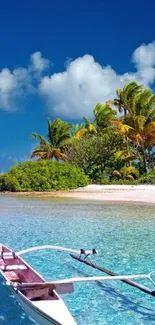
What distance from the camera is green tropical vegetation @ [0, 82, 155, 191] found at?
113 feet

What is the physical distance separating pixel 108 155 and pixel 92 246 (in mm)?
27041

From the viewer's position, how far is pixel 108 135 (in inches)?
1481

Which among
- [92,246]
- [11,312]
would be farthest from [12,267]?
[92,246]

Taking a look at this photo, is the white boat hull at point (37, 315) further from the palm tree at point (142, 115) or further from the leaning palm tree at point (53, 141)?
the leaning palm tree at point (53, 141)

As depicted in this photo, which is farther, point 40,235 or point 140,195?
point 140,195

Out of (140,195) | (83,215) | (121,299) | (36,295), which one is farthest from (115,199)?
(36,295)

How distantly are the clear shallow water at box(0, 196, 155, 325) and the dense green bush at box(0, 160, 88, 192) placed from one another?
11940 millimetres

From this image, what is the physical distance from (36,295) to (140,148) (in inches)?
1296

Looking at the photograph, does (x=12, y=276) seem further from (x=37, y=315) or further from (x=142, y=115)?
(x=142, y=115)

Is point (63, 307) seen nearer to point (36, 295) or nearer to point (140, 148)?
point (36, 295)

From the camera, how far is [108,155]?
3794cm

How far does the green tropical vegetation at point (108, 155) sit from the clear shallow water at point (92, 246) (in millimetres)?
12294

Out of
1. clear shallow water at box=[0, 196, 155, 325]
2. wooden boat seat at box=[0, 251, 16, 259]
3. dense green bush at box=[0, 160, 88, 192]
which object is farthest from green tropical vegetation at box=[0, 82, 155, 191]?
wooden boat seat at box=[0, 251, 16, 259]

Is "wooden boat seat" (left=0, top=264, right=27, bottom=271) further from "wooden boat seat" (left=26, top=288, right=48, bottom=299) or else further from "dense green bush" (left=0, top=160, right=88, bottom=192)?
"dense green bush" (left=0, top=160, right=88, bottom=192)
